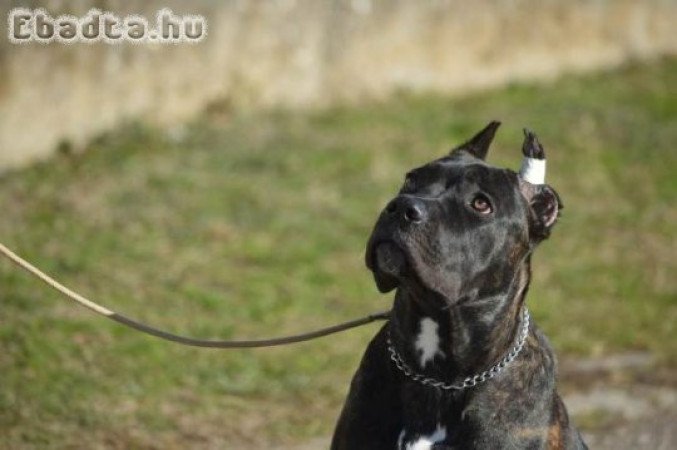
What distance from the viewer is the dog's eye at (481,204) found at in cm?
525

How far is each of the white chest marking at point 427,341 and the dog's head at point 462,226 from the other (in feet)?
0.58

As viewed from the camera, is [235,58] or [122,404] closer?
[122,404]

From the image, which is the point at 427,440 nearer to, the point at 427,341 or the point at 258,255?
the point at 427,341

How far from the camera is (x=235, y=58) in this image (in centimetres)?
1275

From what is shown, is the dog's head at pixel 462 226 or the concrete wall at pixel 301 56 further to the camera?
the concrete wall at pixel 301 56

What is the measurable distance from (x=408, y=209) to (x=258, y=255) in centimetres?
559

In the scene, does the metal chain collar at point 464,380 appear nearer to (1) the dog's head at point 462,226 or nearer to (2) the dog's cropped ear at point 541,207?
(1) the dog's head at point 462,226

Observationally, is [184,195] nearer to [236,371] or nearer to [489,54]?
[236,371]

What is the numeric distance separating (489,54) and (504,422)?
394 inches

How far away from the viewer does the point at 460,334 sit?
17.5 ft

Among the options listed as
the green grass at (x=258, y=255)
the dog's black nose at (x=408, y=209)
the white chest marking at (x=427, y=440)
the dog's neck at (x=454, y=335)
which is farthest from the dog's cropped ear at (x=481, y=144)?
the green grass at (x=258, y=255)

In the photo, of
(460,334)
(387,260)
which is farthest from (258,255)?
(387,260)

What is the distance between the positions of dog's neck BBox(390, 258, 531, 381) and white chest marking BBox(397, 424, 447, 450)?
205mm

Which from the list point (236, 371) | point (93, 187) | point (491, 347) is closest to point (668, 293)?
point (236, 371)
